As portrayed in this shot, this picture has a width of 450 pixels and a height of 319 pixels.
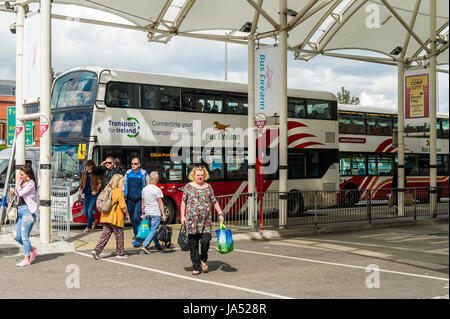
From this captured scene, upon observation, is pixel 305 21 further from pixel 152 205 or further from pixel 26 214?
pixel 26 214

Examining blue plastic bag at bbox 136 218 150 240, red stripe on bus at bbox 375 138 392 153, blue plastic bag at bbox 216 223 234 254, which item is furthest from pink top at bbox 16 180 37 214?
red stripe on bus at bbox 375 138 392 153

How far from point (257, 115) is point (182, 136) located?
114 inches

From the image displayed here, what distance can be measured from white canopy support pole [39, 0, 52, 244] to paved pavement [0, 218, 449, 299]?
76 cm

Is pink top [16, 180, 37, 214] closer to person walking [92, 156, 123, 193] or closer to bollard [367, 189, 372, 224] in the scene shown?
person walking [92, 156, 123, 193]

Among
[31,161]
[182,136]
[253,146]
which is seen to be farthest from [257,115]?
[31,161]

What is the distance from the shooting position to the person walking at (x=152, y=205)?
10641 mm

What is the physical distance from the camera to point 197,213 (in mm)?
8531

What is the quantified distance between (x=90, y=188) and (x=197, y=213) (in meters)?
6.36

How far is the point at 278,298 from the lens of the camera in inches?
269

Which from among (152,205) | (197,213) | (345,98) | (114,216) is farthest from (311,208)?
(345,98)

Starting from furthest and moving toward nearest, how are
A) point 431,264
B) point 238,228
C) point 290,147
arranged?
point 290,147 → point 238,228 → point 431,264

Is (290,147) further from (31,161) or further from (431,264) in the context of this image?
(431,264)

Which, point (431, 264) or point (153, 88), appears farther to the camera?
point (153, 88)
